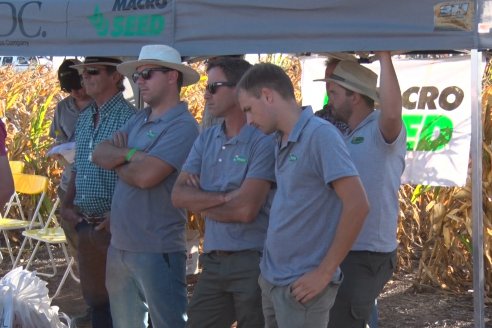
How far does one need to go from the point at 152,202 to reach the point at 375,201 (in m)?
1.16

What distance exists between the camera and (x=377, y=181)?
3865 mm

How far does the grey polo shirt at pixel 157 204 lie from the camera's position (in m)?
4.34

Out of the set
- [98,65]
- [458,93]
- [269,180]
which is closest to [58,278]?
[98,65]

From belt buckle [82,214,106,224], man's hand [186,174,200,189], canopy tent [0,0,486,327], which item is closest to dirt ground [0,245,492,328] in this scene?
belt buckle [82,214,106,224]

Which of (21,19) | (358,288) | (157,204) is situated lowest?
(358,288)

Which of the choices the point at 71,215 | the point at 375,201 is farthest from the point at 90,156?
the point at 375,201

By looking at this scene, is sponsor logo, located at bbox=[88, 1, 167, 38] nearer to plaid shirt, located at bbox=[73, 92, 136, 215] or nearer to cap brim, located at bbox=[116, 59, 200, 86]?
cap brim, located at bbox=[116, 59, 200, 86]

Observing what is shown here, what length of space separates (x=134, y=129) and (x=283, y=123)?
132cm

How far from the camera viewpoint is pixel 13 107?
31.7 feet

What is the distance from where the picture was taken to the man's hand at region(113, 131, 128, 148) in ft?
14.8

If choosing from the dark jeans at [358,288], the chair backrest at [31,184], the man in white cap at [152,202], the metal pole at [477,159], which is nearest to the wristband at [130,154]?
the man in white cap at [152,202]

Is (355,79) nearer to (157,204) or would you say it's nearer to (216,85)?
(216,85)

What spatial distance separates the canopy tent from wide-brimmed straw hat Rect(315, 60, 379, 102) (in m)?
0.17

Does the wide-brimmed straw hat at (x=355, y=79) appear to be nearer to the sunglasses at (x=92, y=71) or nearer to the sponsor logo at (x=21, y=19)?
the sunglasses at (x=92, y=71)
